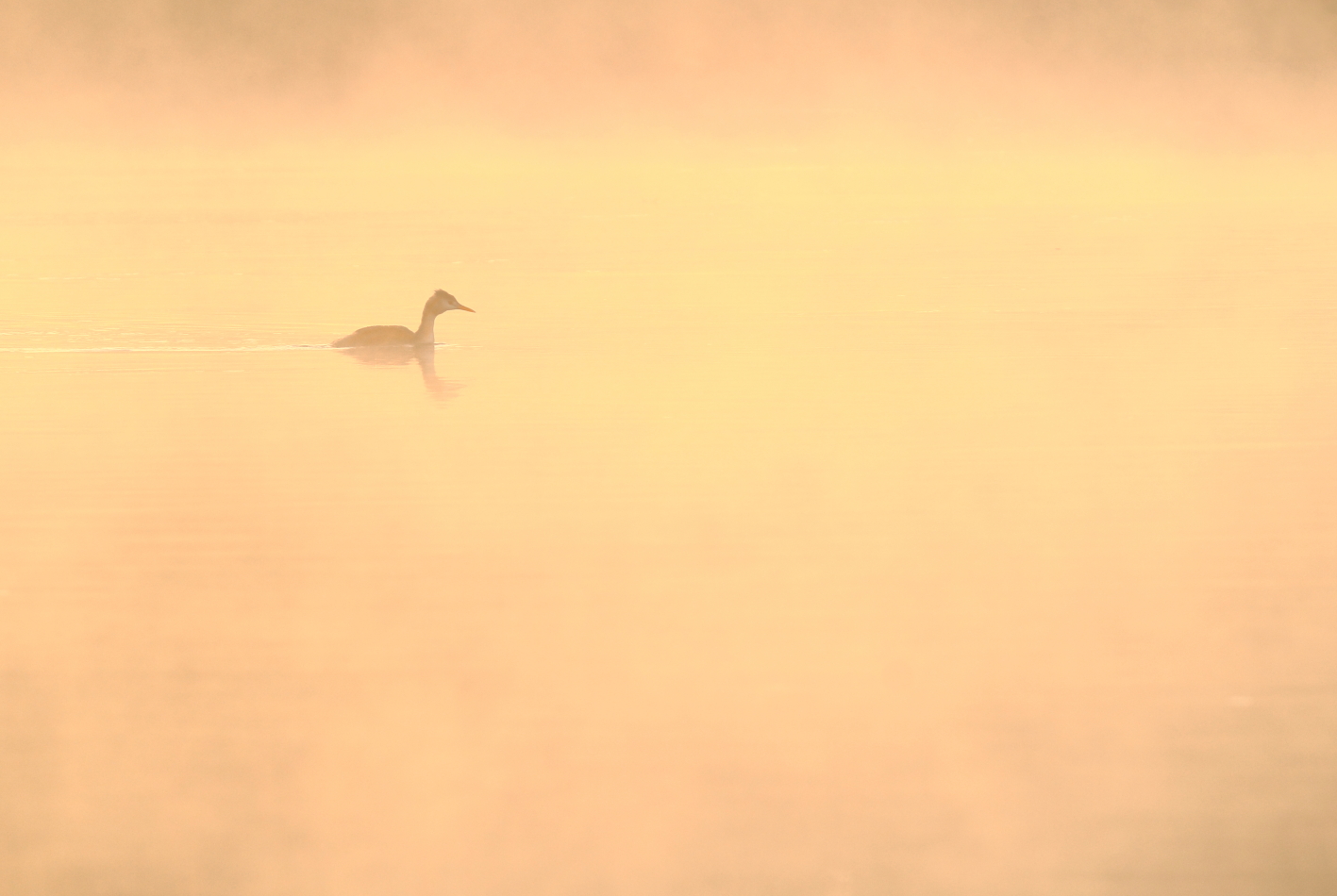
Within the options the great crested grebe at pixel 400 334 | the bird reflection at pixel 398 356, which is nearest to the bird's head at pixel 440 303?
the great crested grebe at pixel 400 334

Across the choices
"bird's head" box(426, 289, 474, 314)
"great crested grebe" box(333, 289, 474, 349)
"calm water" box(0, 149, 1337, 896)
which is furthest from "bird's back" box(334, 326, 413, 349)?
"bird's head" box(426, 289, 474, 314)

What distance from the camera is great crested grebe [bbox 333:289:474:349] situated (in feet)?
65.5

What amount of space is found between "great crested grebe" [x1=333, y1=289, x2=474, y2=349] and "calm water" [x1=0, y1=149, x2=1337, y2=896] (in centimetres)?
20

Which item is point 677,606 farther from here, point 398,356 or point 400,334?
point 400,334

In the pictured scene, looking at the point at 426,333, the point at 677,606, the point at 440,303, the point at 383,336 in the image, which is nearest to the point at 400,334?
the point at 383,336

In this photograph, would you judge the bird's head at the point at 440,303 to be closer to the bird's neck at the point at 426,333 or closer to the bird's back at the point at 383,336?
the bird's neck at the point at 426,333

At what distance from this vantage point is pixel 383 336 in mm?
19953

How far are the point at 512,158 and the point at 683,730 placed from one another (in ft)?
235

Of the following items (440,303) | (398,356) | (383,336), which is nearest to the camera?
(398,356)

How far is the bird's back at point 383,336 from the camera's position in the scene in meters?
19.9

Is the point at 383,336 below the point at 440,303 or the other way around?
below

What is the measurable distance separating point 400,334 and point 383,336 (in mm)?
146

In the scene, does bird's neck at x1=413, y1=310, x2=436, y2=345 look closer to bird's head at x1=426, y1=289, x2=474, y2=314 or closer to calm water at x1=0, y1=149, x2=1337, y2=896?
bird's head at x1=426, y1=289, x2=474, y2=314

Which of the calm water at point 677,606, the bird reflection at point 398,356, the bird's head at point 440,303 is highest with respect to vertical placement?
the bird's head at point 440,303
